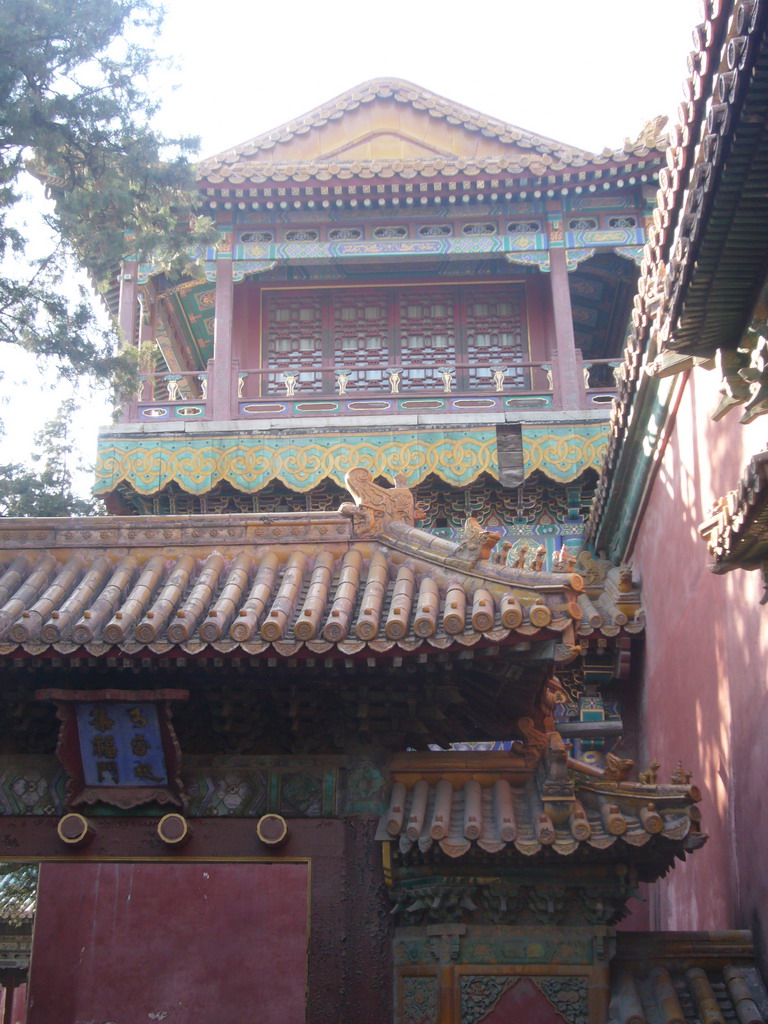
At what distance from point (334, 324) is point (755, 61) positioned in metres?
11.4

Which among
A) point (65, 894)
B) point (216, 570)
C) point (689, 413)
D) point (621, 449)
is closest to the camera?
point (65, 894)

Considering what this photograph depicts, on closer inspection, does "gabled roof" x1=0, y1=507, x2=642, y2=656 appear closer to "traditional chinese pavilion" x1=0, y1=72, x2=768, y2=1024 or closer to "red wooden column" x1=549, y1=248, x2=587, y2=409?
"traditional chinese pavilion" x1=0, y1=72, x2=768, y2=1024

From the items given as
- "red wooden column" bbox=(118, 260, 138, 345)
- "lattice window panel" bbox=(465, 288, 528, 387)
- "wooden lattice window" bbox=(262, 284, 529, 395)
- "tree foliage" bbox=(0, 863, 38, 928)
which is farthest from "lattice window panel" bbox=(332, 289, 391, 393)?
"tree foliage" bbox=(0, 863, 38, 928)

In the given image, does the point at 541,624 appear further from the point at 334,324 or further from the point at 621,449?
the point at 334,324

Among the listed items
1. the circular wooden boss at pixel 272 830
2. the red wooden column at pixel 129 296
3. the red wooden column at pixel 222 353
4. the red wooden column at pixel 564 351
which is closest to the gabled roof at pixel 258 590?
the circular wooden boss at pixel 272 830

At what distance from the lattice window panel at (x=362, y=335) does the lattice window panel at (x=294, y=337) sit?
256 mm

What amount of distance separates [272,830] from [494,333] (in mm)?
10082

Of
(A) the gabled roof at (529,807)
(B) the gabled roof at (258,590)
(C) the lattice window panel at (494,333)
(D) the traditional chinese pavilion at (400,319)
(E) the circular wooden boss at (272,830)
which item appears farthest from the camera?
(C) the lattice window panel at (494,333)

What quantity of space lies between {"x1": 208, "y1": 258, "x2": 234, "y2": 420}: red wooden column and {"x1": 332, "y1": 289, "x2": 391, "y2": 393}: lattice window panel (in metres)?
1.49

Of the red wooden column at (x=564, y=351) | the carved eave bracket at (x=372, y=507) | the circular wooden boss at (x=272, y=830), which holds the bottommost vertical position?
the circular wooden boss at (x=272, y=830)

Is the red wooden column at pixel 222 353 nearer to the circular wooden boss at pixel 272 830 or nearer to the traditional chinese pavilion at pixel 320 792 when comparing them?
the traditional chinese pavilion at pixel 320 792

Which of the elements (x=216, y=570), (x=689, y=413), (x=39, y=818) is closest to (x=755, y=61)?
(x=689, y=413)

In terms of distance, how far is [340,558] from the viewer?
813 centimetres

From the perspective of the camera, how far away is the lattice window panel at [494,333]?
15578 mm
